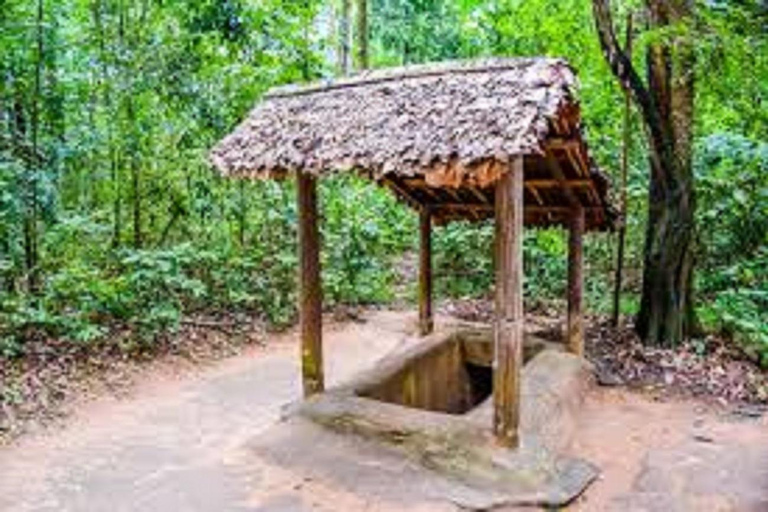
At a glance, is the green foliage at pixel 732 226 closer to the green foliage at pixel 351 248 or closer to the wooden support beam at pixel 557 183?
the wooden support beam at pixel 557 183

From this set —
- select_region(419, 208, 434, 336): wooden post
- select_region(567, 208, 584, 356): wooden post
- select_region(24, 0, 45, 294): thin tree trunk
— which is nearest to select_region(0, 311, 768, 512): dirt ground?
select_region(567, 208, 584, 356): wooden post

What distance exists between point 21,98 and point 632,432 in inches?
321

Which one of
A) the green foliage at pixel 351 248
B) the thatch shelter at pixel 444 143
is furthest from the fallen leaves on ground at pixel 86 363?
the thatch shelter at pixel 444 143

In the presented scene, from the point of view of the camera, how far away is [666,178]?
355 inches

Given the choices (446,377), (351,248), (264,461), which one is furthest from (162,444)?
(351,248)

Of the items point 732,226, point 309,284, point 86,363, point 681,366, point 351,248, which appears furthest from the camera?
A: point 351,248

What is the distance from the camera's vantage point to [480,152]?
5.08 m

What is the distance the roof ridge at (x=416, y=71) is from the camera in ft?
18.9

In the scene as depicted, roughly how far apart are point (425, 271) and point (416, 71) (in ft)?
11.8

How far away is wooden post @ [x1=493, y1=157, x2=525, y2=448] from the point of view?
559cm

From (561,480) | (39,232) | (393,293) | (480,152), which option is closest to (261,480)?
(561,480)

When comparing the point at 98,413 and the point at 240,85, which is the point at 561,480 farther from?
the point at 240,85

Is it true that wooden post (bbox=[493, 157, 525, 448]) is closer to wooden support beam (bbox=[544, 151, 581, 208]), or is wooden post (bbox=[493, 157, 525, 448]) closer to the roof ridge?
the roof ridge

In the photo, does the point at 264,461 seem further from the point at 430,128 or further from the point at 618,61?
the point at 618,61
